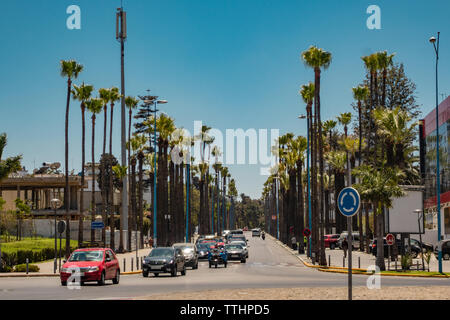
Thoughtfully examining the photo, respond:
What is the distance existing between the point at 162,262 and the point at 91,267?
22.5ft

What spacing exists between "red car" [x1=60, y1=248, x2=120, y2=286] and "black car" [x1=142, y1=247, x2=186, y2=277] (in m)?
4.53

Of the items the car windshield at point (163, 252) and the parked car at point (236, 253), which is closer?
the car windshield at point (163, 252)

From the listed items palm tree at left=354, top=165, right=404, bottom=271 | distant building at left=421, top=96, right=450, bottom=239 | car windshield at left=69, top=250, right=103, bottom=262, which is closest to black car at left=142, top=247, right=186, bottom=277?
car windshield at left=69, top=250, right=103, bottom=262

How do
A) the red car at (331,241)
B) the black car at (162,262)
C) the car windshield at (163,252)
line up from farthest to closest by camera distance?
the red car at (331,241)
the car windshield at (163,252)
the black car at (162,262)

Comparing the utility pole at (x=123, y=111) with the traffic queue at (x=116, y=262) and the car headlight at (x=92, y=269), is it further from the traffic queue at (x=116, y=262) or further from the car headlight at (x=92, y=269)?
the car headlight at (x=92, y=269)

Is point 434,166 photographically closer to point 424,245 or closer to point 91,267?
point 424,245

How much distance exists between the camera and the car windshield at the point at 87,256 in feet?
92.3

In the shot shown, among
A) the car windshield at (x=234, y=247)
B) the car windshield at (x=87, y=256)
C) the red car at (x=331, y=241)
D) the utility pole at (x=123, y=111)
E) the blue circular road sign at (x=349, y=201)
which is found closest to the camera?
the blue circular road sign at (x=349, y=201)

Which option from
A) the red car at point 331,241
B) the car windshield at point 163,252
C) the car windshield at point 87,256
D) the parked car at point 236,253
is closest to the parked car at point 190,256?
the car windshield at point 163,252

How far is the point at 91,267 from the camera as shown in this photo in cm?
2736

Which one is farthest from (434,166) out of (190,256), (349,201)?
(349,201)
